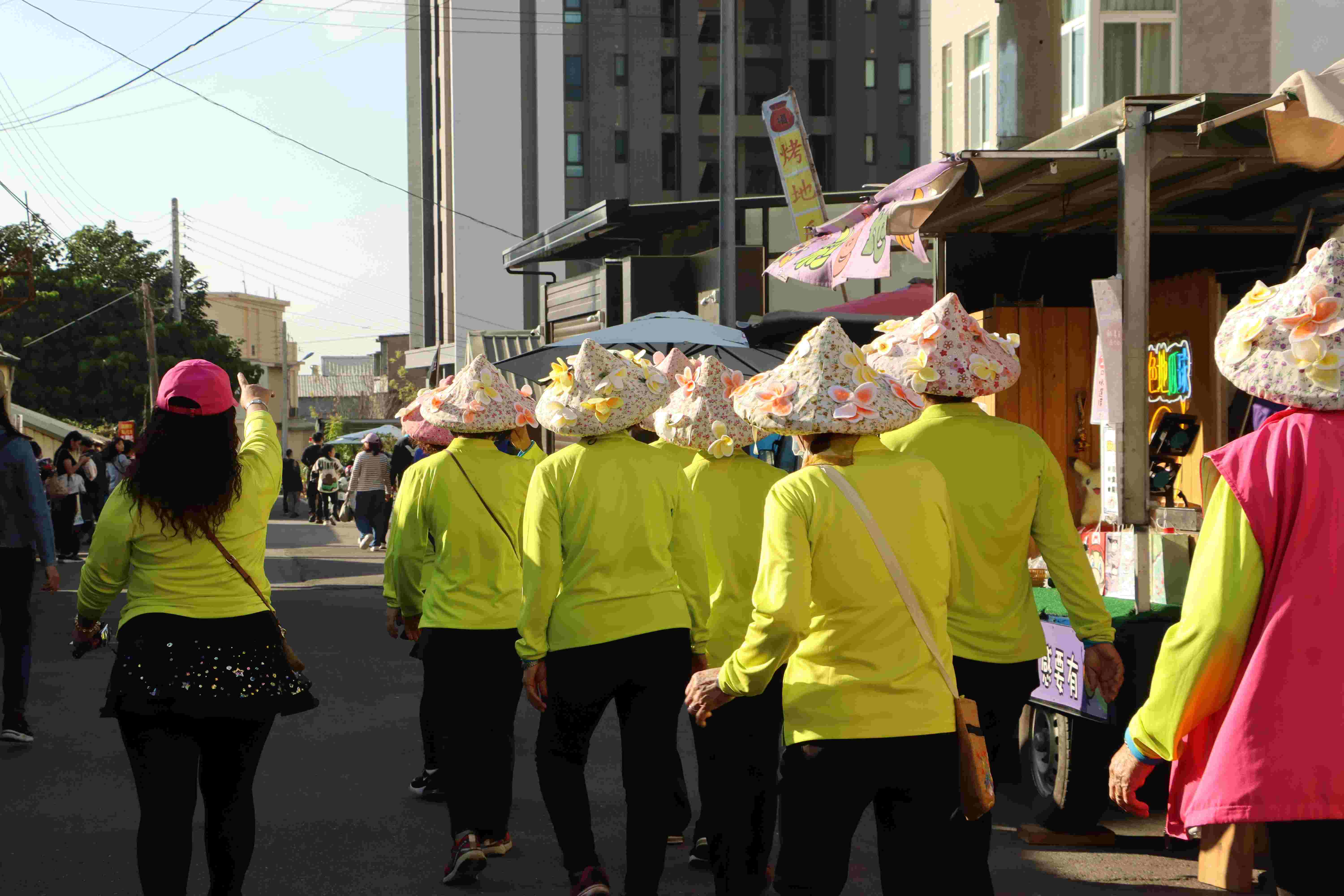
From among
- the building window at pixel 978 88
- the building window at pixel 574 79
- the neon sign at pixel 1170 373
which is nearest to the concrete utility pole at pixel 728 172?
the building window at pixel 978 88

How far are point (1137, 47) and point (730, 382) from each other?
12670 mm

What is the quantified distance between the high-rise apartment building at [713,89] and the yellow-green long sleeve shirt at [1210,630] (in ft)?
173

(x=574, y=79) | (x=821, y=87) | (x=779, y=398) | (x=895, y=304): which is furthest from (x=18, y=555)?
(x=821, y=87)

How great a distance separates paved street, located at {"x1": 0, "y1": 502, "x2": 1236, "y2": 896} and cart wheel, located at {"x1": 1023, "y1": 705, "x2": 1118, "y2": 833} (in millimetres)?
179

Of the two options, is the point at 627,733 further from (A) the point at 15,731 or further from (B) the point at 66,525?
(B) the point at 66,525

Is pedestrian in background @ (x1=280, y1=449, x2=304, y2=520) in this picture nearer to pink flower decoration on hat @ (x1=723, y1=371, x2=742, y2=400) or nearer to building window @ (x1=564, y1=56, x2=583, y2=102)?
building window @ (x1=564, y1=56, x2=583, y2=102)

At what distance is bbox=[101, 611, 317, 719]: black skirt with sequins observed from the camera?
4414mm

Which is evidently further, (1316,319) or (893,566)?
(893,566)

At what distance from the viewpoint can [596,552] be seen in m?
5.04

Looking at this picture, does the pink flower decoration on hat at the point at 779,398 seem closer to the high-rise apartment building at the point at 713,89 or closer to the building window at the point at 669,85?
the high-rise apartment building at the point at 713,89

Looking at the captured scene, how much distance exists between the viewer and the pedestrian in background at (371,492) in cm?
2294

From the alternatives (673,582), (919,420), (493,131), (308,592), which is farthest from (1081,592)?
(493,131)

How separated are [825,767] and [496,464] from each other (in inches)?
108

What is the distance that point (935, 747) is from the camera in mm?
3717
